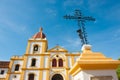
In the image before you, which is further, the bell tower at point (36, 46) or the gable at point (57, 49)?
the gable at point (57, 49)

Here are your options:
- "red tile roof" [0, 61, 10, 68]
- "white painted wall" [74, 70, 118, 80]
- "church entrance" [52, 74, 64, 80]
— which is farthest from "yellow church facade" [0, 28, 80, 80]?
"white painted wall" [74, 70, 118, 80]

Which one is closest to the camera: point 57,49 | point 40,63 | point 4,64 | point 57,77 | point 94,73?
point 94,73

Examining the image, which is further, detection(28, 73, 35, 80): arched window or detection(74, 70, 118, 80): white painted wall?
detection(28, 73, 35, 80): arched window

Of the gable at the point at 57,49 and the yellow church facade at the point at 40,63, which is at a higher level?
the gable at the point at 57,49

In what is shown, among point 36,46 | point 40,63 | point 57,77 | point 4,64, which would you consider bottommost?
point 57,77

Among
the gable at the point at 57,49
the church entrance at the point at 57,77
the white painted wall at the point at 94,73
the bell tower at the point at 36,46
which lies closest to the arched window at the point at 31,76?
the church entrance at the point at 57,77

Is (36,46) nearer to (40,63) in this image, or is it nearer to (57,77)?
(40,63)

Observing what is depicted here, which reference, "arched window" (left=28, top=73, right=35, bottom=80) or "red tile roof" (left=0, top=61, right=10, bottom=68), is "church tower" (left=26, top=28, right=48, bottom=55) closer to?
"arched window" (left=28, top=73, right=35, bottom=80)

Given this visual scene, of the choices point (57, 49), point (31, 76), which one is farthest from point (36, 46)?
point (31, 76)

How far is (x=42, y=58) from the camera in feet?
80.3

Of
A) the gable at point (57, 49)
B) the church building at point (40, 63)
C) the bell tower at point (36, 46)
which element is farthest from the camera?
the gable at point (57, 49)

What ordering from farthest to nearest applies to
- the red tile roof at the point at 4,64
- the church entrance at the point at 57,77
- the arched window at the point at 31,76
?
the red tile roof at the point at 4,64, the church entrance at the point at 57,77, the arched window at the point at 31,76

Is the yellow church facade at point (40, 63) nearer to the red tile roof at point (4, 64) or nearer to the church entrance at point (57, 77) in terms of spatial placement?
the church entrance at point (57, 77)

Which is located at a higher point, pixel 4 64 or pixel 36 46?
pixel 36 46
